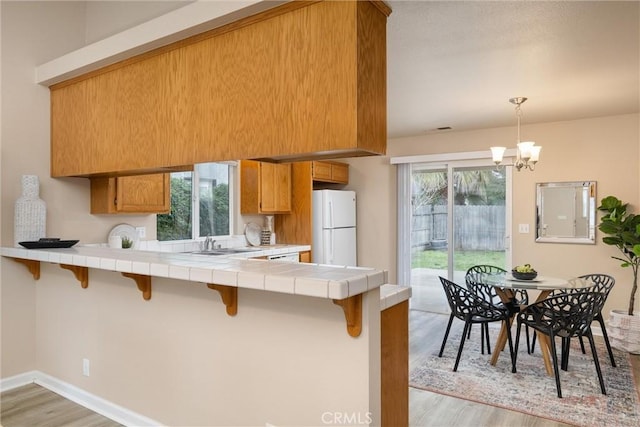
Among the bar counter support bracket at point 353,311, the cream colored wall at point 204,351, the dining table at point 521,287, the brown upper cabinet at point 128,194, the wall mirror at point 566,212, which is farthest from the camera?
the wall mirror at point 566,212

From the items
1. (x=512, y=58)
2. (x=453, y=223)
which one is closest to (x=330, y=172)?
(x=453, y=223)

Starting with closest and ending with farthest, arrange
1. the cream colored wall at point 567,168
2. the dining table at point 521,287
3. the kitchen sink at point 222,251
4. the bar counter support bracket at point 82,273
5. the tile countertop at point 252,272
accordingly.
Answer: the tile countertop at point 252,272 → the bar counter support bracket at point 82,273 → the dining table at point 521,287 → the kitchen sink at point 222,251 → the cream colored wall at point 567,168

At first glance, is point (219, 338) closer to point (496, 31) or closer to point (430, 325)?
point (496, 31)

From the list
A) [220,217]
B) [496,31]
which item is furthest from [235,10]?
[220,217]

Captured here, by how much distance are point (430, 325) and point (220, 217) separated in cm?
292

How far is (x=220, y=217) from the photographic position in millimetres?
5051

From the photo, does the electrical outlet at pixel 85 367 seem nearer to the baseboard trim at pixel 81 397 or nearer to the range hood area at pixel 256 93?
the baseboard trim at pixel 81 397

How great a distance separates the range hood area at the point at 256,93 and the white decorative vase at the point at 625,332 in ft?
12.5

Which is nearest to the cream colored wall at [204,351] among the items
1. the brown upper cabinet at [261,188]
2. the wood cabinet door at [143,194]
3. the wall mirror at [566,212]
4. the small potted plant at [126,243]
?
the small potted plant at [126,243]

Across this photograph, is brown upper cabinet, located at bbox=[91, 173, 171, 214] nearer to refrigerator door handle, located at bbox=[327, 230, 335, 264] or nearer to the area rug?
refrigerator door handle, located at bbox=[327, 230, 335, 264]

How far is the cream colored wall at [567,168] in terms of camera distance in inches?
184

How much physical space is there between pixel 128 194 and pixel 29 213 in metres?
0.67

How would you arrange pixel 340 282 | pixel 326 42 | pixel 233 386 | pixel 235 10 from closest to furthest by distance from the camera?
pixel 340 282 < pixel 326 42 < pixel 235 10 < pixel 233 386

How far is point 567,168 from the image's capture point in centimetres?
496
